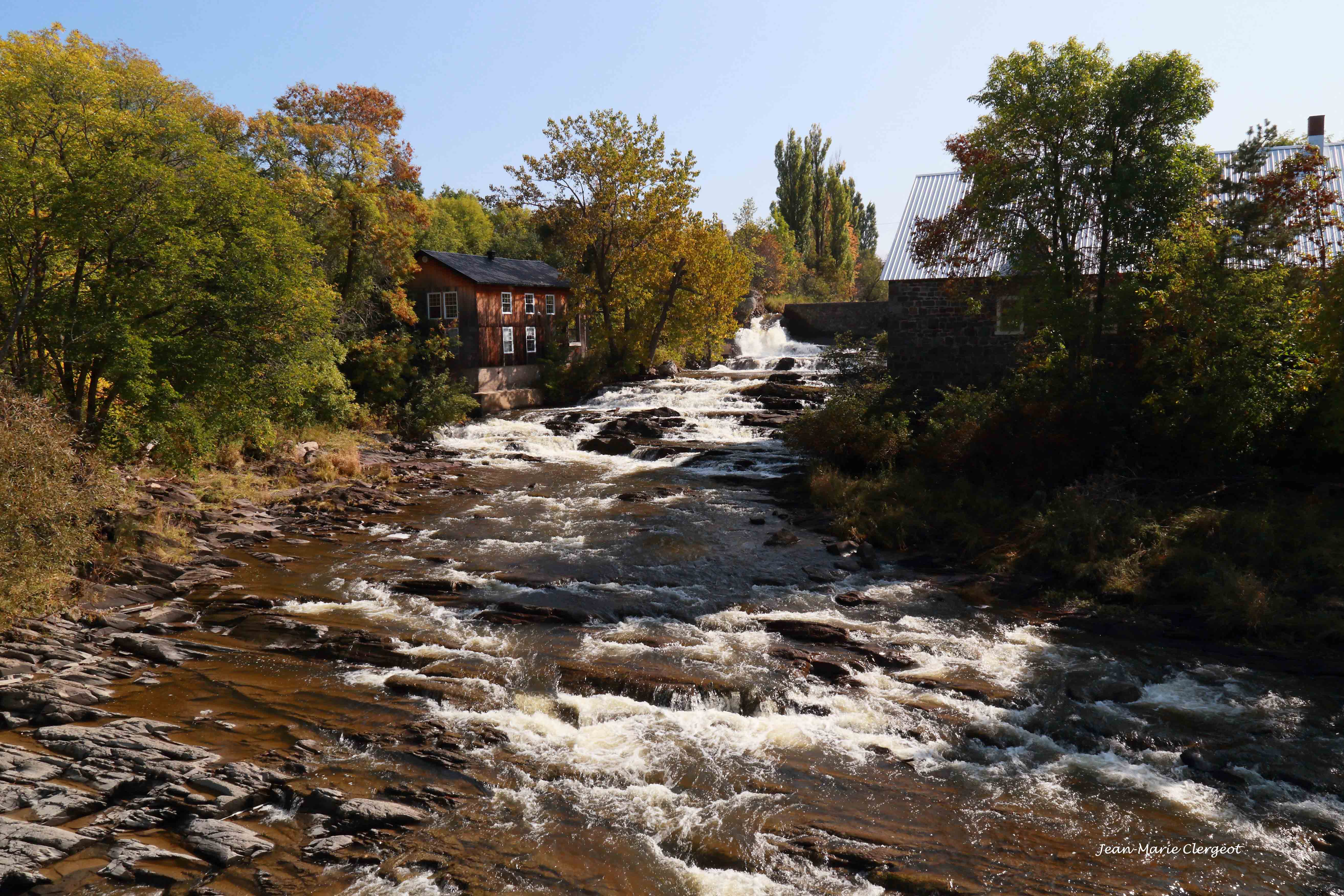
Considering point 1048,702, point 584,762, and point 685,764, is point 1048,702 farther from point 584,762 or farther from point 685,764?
point 584,762

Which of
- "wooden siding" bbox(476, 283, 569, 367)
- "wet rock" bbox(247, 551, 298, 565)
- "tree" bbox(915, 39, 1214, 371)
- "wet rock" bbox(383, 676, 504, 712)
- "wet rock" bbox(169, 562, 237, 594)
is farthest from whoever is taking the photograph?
"wooden siding" bbox(476, 283, 569, 367)

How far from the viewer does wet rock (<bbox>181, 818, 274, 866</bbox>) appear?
599cm

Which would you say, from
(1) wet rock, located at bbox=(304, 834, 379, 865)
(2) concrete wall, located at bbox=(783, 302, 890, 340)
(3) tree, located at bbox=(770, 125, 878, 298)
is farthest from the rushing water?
(3) tree, located at bbox=(770, 125, 878, 298)

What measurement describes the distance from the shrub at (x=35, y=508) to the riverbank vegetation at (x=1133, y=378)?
39.8 feet

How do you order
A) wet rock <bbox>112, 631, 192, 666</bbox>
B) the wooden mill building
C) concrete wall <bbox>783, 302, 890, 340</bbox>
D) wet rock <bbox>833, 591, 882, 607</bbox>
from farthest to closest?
concrete wall <bbox>783, 302, 890, 340</bbox>
the wooden mill building
wet rock <bbox>833, 591, 882, 607</bbox>
wet rock <bbox>112, 631, 192, 666</bbox>

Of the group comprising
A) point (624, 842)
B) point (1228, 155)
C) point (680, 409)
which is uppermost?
point (1228, 155)

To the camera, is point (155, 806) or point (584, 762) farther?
point (584, 762)

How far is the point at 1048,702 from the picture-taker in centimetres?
901

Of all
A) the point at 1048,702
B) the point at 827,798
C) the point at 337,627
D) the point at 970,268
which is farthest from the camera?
the point at 970,268

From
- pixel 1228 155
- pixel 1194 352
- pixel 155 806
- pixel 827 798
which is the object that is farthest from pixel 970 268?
pixel 155 806

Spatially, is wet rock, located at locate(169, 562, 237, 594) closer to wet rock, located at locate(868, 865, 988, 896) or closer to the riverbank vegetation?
wet rock, located at locate(868, 865, 988, 896)

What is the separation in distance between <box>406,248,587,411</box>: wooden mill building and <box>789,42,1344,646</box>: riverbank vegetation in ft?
57.1

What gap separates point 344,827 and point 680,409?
876 inches

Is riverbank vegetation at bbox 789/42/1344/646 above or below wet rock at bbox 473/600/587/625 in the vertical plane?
above
